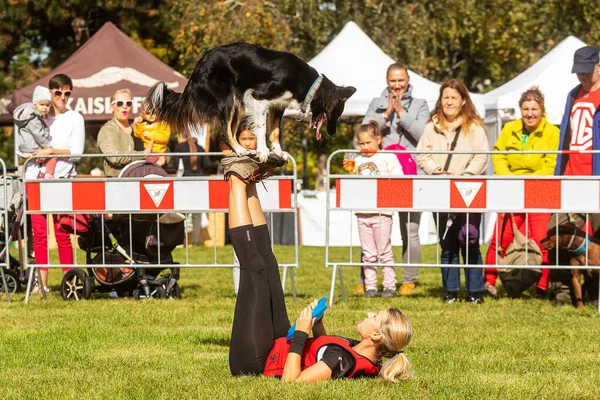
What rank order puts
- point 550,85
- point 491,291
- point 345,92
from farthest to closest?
1. point 550,85
2. point 491,291
3. point 345,92

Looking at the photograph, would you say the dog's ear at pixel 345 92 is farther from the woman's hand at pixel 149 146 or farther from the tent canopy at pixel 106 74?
the tent canopy at pixel 106 74

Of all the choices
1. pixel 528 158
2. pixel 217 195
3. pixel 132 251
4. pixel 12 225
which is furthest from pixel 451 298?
pixel 12 225

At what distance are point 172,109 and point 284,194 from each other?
2819 millimetres

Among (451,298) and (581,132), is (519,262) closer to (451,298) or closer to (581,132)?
(451,298)

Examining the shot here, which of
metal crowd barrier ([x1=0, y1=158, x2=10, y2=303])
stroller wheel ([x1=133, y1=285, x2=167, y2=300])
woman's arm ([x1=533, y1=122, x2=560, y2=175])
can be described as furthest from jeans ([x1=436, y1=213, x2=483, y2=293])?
→ metal crowd barrier ([x1=0, y1=158, x2=10, y2=303])

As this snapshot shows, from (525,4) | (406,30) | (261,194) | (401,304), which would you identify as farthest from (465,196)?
(525,4)

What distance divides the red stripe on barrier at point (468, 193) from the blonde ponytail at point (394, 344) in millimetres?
3400

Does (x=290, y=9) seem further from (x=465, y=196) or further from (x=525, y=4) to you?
(x=465, y=196)

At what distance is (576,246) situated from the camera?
8.88 meters

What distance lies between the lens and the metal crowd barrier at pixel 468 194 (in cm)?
852

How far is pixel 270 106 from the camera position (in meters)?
5.97

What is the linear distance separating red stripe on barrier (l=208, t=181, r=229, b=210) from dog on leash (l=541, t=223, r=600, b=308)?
284 cm

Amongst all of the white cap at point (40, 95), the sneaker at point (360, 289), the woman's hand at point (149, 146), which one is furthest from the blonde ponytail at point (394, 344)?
the white cap at point (40, 95)

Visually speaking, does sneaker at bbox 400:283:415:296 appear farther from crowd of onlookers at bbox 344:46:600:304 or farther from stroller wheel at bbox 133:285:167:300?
stroller wheel at bbox 133:285:167:300
